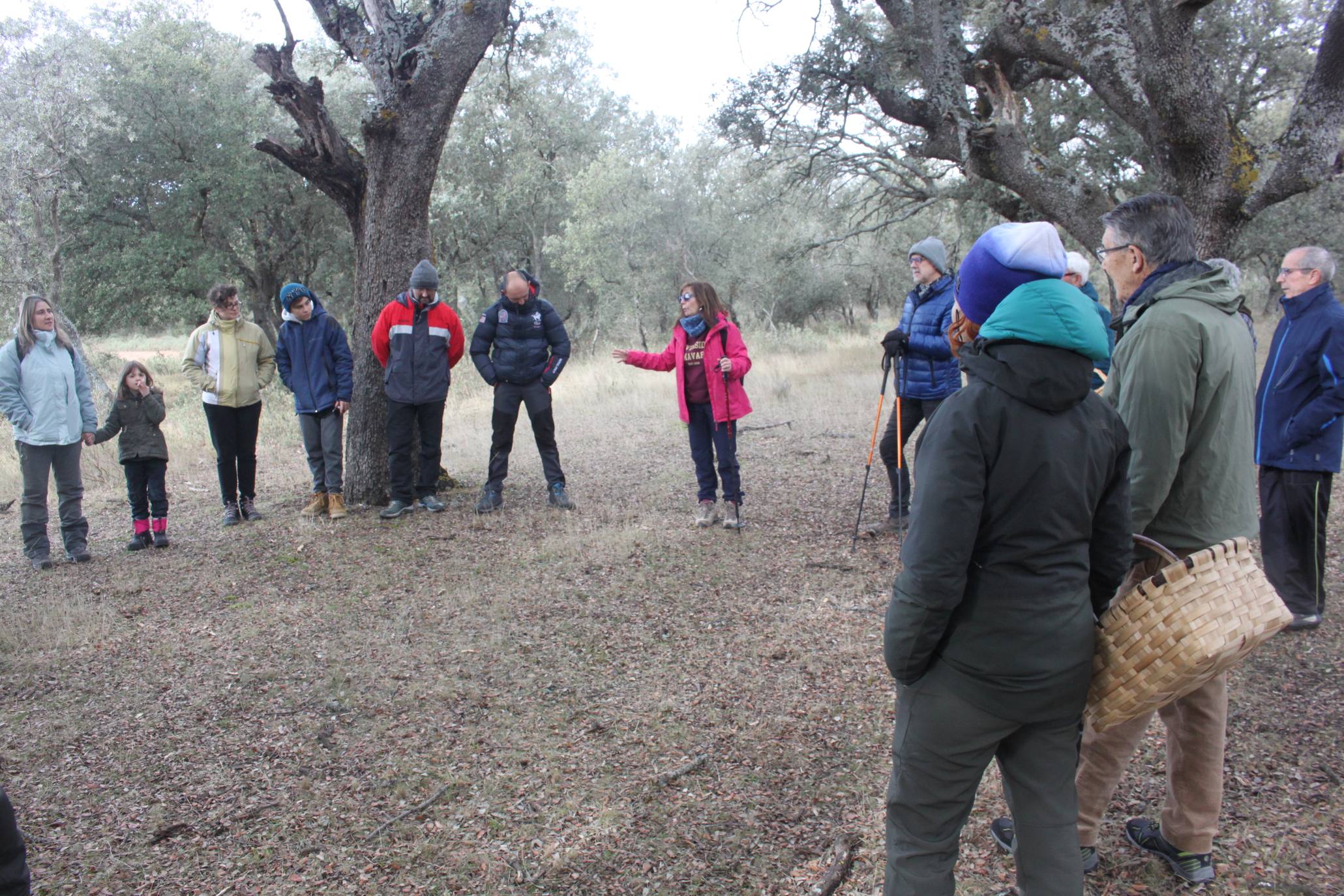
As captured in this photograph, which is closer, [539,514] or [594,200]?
[539,514]

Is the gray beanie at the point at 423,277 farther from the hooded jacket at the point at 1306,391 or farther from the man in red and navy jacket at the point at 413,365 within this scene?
the hooded jacket at the point at 1306,391

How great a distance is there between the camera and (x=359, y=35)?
764cm

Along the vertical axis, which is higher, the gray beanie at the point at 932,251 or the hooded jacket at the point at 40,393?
the gray beanie at the point at 932,251

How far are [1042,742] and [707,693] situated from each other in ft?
7.28

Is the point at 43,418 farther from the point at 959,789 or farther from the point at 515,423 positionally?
the point at 959,789

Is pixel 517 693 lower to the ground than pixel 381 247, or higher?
lower

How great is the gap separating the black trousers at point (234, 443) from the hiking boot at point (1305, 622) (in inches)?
292

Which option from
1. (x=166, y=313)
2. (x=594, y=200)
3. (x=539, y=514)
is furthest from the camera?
(x=594, y=200)

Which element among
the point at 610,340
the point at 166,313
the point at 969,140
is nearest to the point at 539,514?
the point at 969,140

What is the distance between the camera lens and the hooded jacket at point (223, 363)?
7.11m

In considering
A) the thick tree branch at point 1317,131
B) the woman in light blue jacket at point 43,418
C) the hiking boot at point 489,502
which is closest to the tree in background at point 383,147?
the hiking boot at point 489,502

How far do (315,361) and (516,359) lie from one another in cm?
168

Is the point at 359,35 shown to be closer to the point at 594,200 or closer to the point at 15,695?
the point at 15,695

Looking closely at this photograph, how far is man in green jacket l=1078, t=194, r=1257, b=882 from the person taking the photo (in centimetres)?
257
